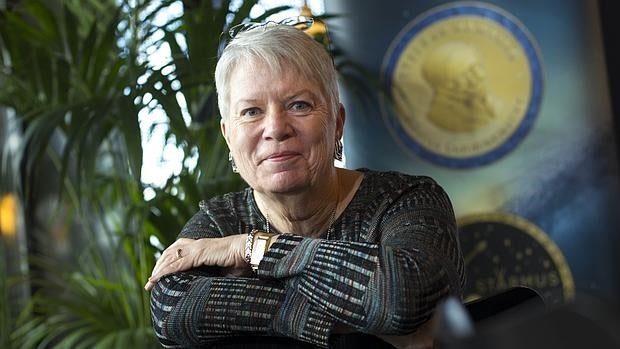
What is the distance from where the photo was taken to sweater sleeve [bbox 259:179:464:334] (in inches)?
59.4

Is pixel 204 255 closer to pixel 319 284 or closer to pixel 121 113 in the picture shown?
pixel 319 284

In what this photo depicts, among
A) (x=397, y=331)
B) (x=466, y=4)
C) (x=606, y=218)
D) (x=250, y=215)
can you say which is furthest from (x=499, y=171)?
(x=397, y=331)

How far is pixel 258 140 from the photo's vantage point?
1.80 meters

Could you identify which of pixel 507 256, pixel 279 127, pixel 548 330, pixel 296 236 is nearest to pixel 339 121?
pixel 279 127

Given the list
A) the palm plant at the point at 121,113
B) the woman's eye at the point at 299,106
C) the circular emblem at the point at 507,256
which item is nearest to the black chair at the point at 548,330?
the woman's eye at the point at 299,106

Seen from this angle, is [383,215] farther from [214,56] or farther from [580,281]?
[580,281]

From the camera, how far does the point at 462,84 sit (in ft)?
12.6

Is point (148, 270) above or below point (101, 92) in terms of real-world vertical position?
below

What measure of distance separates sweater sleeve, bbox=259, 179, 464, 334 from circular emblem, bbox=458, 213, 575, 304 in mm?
2089

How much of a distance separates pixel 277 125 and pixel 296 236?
22 centimetres

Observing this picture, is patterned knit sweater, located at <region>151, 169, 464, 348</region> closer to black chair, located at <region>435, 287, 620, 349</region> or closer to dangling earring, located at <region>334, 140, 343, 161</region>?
dangling earring, located at <region>334, 140, 343, 161</region>

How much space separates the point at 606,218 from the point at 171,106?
2032 mm

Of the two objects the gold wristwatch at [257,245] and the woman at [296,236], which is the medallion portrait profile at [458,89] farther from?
the gold wristwatch at [257,245]

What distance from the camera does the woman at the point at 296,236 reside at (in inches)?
60.7
